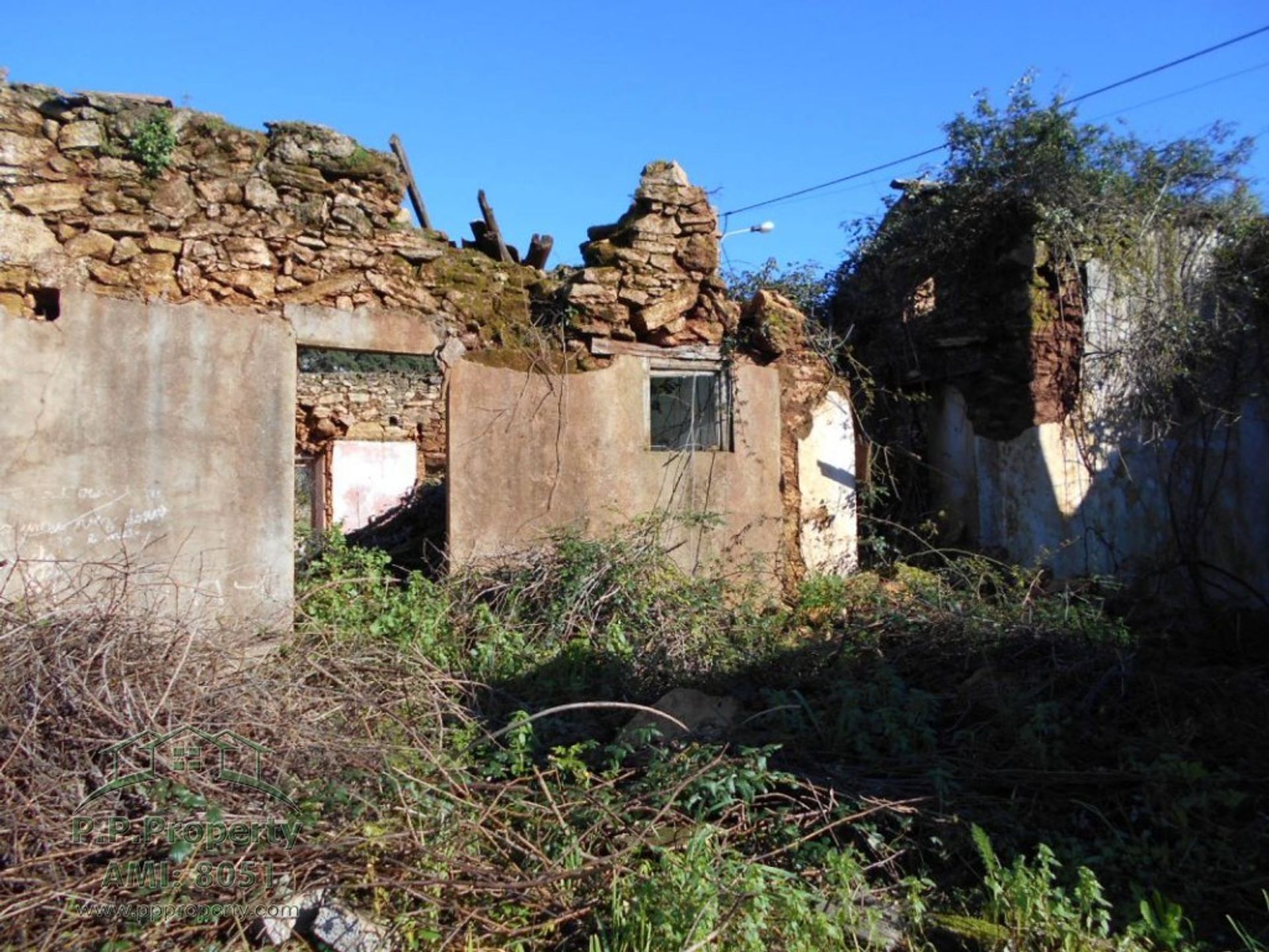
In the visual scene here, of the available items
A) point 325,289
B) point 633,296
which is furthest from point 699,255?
point 325,289

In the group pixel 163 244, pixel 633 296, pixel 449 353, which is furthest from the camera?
pixel 633 296

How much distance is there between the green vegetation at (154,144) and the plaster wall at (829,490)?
5358 mm

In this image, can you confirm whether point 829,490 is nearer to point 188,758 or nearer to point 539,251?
point 539,251

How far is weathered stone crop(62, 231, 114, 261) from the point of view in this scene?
251 inches

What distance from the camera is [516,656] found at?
20.9 feet

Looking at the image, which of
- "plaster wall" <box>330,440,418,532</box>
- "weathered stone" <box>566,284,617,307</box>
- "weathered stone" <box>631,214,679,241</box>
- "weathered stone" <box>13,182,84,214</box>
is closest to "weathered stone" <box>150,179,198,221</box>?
"weathered stone" <box>13,182,84,214</box>

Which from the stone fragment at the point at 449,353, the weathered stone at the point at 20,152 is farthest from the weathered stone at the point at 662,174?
the weathered stone at the point at 20,152

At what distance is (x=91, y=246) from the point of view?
6410 mm

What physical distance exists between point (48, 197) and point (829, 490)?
20.9 ft

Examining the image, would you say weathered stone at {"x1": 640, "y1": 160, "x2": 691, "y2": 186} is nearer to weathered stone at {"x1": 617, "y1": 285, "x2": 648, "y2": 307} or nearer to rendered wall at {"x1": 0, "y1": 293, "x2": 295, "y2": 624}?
weathered stone at {"x1": 617, "y1": 285, "x2": 648, "y2": 307}

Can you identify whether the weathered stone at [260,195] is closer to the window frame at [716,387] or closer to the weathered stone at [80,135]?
the weathered stone at [80,135]

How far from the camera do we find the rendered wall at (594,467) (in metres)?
7.46

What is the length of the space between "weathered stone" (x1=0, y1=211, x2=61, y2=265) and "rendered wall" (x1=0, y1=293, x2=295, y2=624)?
361 millimetres

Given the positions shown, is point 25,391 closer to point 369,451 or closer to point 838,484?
point 838,484
